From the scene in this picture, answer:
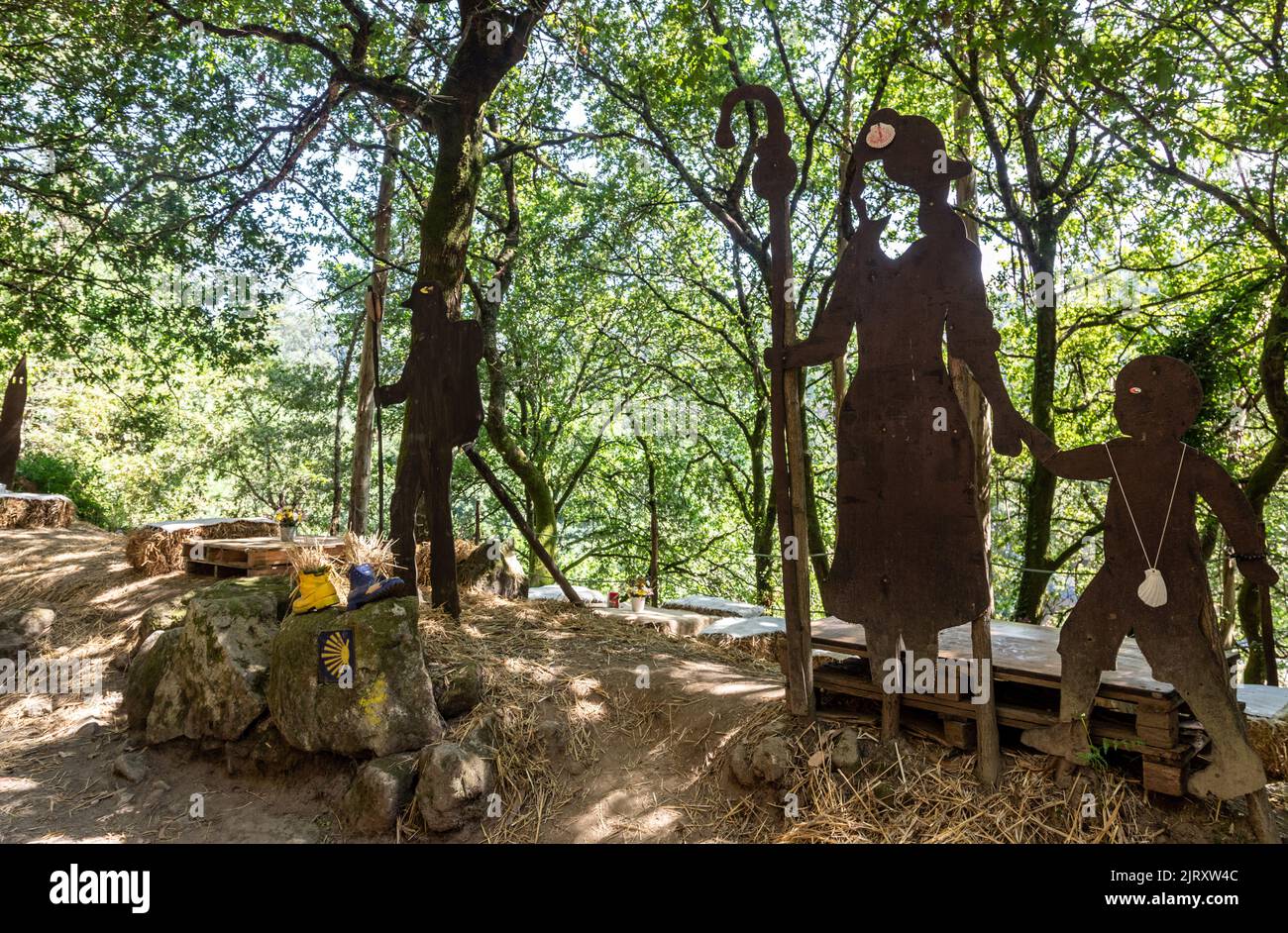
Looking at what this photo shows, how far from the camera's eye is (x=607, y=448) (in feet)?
67.0

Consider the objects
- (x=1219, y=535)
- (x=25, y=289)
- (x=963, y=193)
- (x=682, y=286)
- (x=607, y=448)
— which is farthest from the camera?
(x=607, y=448)

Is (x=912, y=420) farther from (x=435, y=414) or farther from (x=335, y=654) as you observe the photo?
(x=435, y=414)

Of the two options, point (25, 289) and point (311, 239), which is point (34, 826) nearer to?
point (25, 289)

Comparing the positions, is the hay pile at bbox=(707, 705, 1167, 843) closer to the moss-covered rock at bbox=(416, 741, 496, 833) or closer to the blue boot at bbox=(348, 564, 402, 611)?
the moss-covered rock at bbox=(416, 741, 496, 833)

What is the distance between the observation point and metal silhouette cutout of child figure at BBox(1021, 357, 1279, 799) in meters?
3.55

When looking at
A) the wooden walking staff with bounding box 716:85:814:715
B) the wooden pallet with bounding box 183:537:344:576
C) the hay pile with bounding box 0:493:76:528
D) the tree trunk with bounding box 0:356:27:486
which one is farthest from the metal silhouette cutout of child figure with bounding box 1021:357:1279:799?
the tree trunk with bounding box 0:356:27:486

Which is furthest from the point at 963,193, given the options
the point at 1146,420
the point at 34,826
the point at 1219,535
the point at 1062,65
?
the point at 1219,535

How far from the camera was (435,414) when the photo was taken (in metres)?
6.76

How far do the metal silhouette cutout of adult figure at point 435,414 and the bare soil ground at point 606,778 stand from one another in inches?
32.2

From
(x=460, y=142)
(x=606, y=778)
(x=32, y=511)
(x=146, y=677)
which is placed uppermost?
(x=460, y=142)

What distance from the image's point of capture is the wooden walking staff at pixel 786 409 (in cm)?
459

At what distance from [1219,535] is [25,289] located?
54.0 feet

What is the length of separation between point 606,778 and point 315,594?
2.51 m

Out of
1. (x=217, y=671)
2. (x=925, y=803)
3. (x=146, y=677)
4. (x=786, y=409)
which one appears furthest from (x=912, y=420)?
(x=146, y=677)
